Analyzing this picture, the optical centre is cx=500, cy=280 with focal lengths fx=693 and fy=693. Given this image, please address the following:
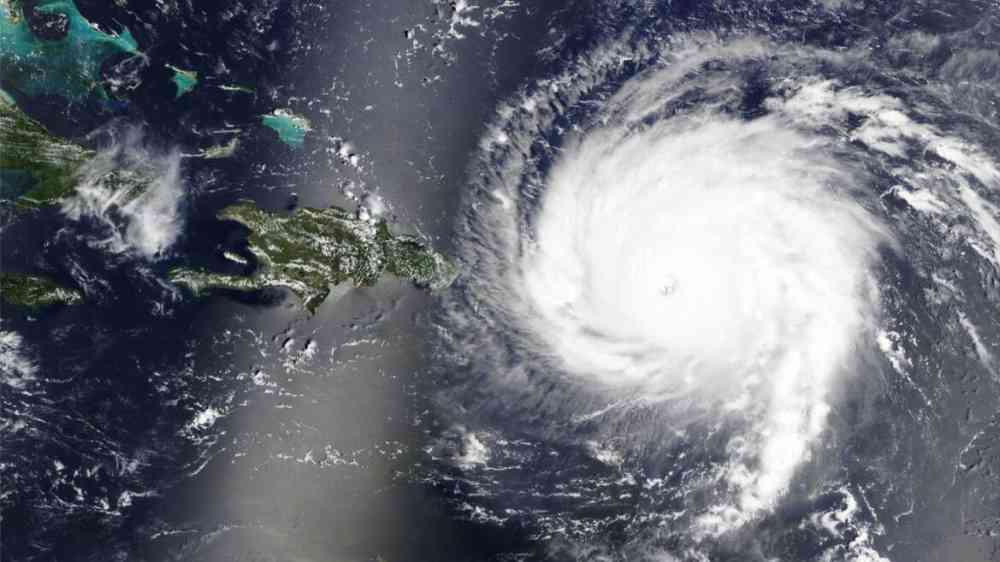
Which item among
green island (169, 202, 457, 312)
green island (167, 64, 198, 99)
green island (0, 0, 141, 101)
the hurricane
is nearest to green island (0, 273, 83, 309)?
green island (169, 202, 457, 312)

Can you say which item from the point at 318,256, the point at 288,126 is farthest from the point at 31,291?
the point at 288,126

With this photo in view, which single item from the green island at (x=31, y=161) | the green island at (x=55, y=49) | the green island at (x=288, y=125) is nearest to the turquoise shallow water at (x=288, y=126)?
the green island at (x=288, y=125)

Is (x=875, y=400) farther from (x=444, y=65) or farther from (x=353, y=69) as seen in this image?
(x=353, y=69)

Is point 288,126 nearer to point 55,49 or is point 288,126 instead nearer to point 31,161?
point 55,49

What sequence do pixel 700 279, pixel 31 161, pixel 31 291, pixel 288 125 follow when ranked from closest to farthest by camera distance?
pixel 31 291 → pixel 31 161 → pixel 288 125 → pixel 700 279

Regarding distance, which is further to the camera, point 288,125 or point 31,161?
point 288,125

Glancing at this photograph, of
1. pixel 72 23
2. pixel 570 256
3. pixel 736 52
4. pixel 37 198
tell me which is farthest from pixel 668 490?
pixel 72 23
